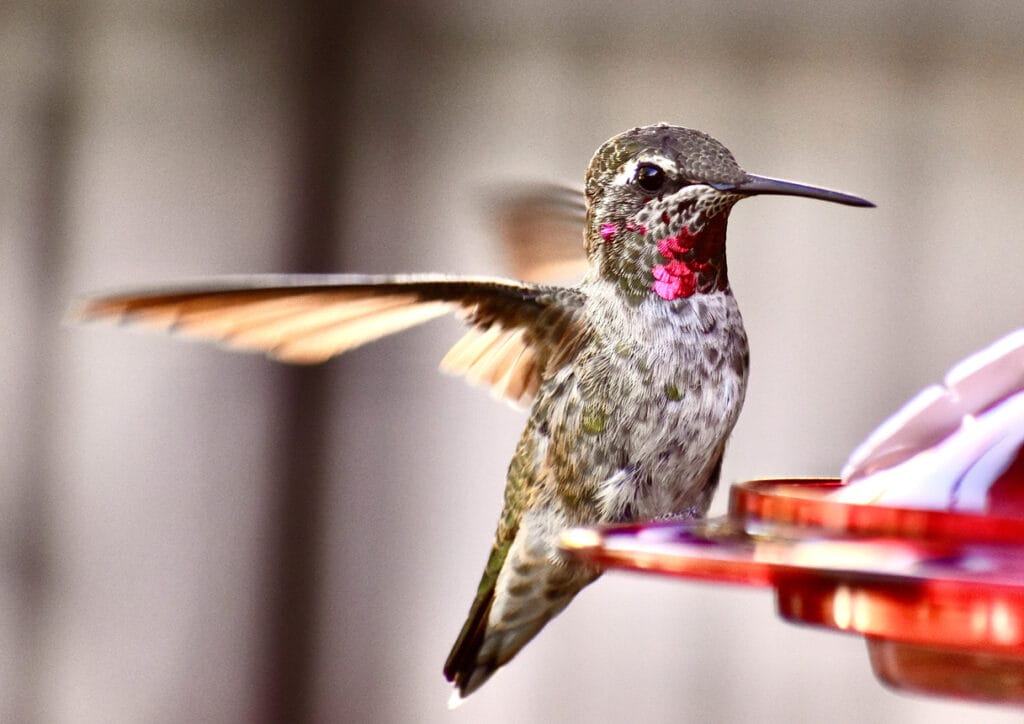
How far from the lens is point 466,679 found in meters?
1.57

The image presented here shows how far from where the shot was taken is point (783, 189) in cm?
117

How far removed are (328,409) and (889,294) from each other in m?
1.58

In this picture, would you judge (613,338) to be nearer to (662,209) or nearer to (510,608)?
(662,209)

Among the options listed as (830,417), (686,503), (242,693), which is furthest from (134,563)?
(686,503)

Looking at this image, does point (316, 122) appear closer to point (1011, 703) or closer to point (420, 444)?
Result: point (420, 444)

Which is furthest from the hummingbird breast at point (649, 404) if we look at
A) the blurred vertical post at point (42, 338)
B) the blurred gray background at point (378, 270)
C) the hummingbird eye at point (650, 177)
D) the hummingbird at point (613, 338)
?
the blurred vertical post at point (42, 338)

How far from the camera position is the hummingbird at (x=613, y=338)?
50.1 inches

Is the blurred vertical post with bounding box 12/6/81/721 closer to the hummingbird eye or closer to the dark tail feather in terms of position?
the dark tail feather

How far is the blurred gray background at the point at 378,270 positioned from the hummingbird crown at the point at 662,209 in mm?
2038

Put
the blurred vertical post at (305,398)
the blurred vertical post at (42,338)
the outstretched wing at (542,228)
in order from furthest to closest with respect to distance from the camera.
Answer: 1. the blurred vertical post at (42,338)
2. the blurred vertical post at (305,398)
3. the outstretched wing at (542,228)

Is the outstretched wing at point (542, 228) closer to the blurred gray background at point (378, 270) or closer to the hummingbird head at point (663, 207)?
the hummingbird head at point (663, 207)

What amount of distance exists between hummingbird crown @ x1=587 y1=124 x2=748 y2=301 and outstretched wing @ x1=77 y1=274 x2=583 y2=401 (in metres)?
0.08

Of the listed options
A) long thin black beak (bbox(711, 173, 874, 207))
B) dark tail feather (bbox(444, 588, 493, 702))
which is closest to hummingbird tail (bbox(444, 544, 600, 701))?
dark tail feather (bbox(444, 588, 493, 702))

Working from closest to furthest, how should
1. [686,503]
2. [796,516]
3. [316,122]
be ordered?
1. [796,516]
2. [686,503]
3. [316,122]
